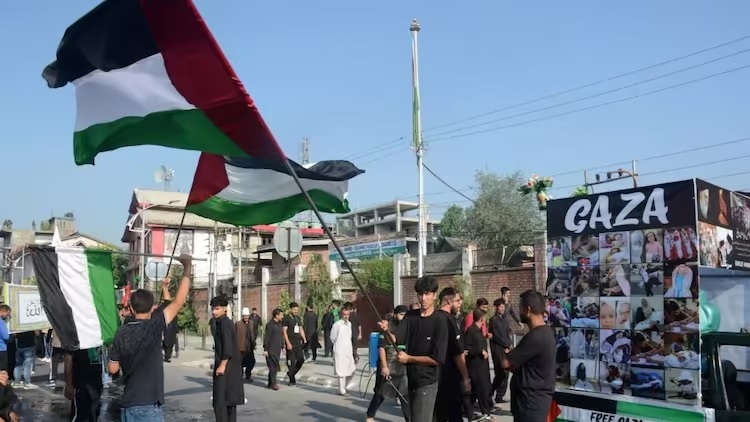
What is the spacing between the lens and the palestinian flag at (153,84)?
6402 mm

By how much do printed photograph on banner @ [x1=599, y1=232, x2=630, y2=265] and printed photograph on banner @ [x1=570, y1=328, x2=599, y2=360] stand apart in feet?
2.78

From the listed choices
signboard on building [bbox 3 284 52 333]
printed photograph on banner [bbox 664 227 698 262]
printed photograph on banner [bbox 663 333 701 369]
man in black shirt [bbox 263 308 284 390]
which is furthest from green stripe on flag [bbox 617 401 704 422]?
signboard on building [bbox 3 284 52 333]

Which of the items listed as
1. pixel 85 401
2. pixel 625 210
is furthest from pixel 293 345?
pixel 625 210

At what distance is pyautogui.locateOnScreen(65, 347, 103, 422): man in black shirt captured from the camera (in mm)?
8766

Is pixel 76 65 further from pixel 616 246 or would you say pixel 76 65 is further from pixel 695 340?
pixel 695 340

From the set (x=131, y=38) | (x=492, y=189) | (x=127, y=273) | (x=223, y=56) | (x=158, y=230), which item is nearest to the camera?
(x=223, y=56)

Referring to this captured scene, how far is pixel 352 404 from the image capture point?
12602 mm

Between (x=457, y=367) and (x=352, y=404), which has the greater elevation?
(x=457, y=367)

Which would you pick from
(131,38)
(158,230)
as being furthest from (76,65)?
(158,230)

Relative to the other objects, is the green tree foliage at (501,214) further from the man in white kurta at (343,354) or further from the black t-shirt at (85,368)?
the black t-shirt at (85,368)

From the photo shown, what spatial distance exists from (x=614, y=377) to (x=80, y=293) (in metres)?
6.30

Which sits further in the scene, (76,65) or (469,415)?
(469,415)

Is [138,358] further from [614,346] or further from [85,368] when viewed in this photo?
[614,346]

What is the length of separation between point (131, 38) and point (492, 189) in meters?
36.9
